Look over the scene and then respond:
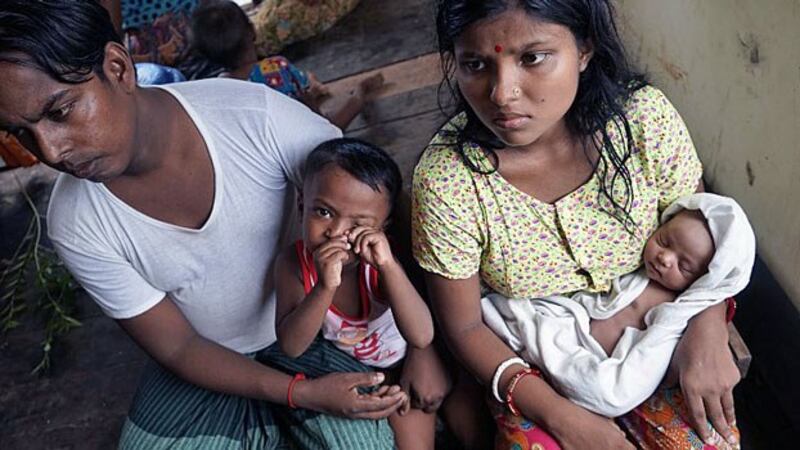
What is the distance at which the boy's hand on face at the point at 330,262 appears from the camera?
1204 mm

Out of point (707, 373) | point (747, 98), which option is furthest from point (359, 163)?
point (747, 98)

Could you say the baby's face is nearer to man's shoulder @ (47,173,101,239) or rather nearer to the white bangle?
the white bangle

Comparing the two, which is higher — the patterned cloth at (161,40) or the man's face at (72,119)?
the man's face at (72,119)

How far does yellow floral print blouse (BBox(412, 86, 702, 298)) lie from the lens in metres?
1.21

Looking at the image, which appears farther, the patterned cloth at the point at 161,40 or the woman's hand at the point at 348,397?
the patterned cloth at the point at 161,40

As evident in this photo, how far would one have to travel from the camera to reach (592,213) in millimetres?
1243

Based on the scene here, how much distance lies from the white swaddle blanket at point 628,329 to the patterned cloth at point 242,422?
0.35 m

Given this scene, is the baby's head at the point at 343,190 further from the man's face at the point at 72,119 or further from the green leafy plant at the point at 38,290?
the green leafy plant at the point at 38,290

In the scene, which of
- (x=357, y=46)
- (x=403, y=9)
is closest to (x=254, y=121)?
(x=357, y=46)

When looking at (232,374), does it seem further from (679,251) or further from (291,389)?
(679,251)

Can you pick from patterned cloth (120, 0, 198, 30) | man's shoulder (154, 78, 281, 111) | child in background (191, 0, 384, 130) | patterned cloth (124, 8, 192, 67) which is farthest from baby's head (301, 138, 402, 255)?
patterned cloth (120, 0, 198, 30)

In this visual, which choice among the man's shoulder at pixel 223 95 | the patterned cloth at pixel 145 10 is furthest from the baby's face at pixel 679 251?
the patterned cloth at pixel 145 10

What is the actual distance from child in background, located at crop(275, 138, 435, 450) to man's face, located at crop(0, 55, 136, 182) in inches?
12.8

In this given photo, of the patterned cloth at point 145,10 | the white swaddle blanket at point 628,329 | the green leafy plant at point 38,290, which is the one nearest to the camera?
the white swaddle blanket at point 628,329
